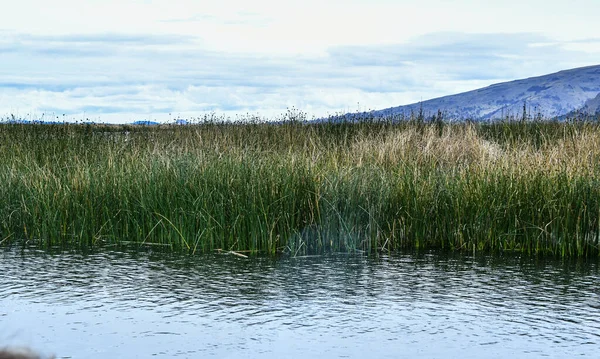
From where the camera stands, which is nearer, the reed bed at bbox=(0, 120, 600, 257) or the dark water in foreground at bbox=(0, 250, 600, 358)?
the dark water in foreground at bbox=(0, 250, 600, 358)

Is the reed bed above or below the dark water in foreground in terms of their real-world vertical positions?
above

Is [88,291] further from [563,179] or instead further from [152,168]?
[563,179]

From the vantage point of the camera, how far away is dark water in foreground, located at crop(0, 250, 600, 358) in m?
4.48

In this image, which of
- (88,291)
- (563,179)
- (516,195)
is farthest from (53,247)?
(563,179)

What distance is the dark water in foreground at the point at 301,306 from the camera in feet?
14.7

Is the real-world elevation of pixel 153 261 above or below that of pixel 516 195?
below

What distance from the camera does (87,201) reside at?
860 cm

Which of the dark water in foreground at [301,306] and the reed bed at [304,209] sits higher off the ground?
the reed bed at [304,209]

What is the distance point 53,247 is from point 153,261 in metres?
1.52

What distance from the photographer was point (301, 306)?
17.6ft

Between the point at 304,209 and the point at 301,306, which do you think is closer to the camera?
the point at 301,306

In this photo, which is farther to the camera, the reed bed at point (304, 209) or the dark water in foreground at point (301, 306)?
the reed bed at point (304, 209)

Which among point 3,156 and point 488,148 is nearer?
point 3,156

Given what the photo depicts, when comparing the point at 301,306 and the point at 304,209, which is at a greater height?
the point at 304,209
